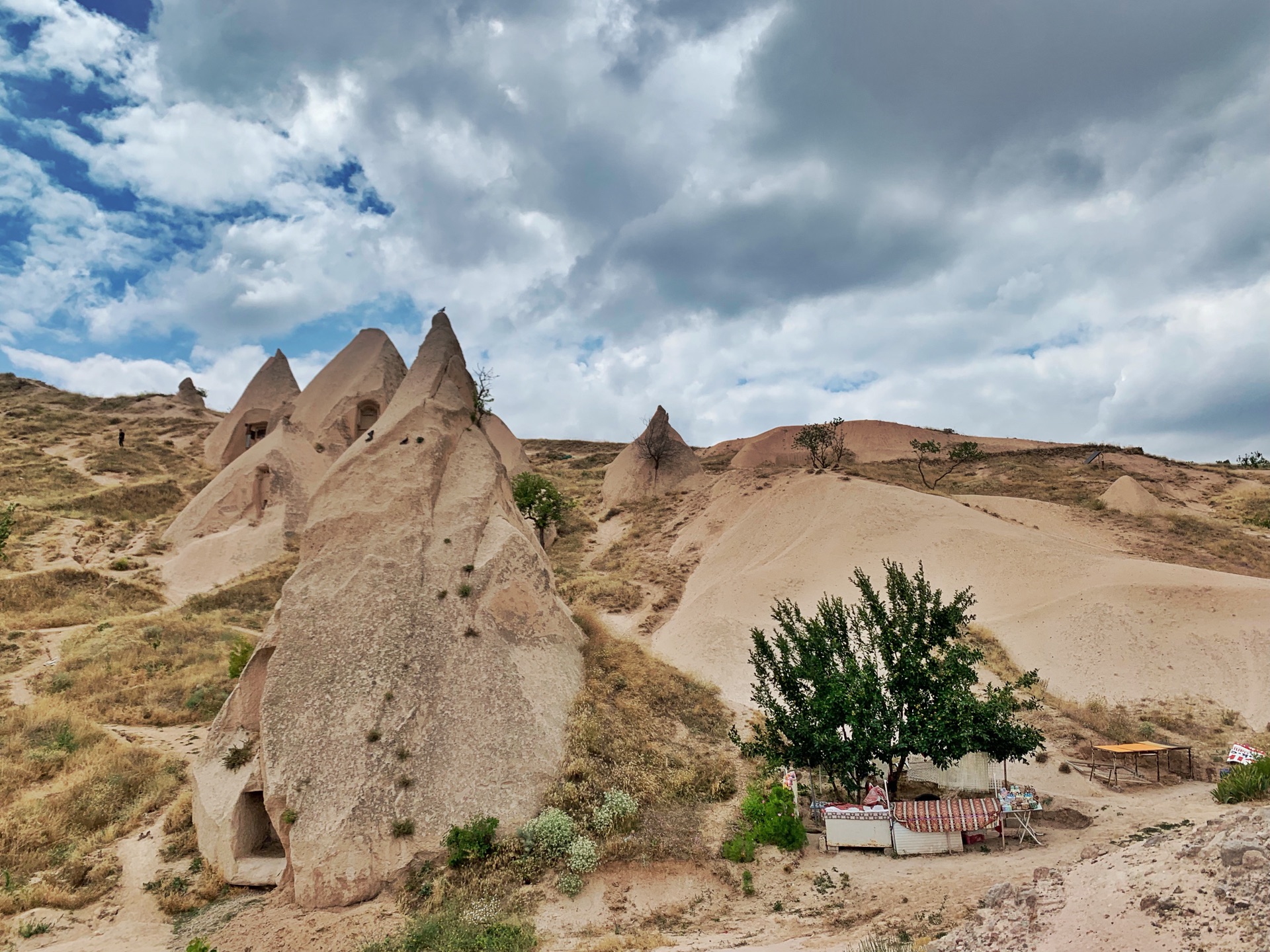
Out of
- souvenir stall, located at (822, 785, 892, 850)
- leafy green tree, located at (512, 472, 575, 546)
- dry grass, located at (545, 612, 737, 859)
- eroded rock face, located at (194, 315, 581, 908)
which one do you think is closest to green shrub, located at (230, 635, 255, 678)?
eroded rock face, located at (194, 315, 581, 908)

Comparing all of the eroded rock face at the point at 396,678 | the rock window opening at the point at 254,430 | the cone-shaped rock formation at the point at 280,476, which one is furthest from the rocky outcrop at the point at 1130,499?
the rock window opening at the point at 254,430

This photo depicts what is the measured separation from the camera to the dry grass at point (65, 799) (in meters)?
10.0

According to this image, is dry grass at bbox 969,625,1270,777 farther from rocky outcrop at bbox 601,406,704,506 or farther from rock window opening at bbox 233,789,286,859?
rocky outcrop at bbox 601,406,704,506

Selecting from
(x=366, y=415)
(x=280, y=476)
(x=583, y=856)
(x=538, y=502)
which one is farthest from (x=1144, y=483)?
(x=280, y=476)

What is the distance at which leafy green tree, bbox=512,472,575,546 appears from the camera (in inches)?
1308

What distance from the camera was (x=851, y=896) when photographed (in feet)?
30.0

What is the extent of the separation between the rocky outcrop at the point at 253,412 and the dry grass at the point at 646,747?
1392 inches

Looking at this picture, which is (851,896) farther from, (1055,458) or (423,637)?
(1055,458)

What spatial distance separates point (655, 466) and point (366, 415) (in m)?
18.3

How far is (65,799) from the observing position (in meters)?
11.8

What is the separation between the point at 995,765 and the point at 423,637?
1319cm

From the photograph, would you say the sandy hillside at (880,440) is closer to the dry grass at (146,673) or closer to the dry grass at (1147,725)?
the dry grass at (1147,725)

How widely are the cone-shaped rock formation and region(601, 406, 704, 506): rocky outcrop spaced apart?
1568 cm

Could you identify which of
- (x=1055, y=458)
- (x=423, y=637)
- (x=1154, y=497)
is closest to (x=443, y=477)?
(x=423, y=637)
